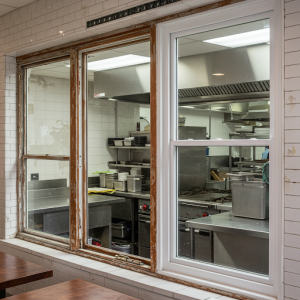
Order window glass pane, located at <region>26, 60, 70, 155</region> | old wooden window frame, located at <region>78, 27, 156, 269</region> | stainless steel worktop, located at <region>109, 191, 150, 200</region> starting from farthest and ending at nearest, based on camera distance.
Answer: window glass pane, located at <region>26, 60, 70, 155</region> → stainless steel worktop, located at <region>109, 191, 150, 200</region> → old wooden window frame, located at <region>78, 27, 156, 269</region>

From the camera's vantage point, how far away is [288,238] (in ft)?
6.52

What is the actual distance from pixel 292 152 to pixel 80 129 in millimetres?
1975

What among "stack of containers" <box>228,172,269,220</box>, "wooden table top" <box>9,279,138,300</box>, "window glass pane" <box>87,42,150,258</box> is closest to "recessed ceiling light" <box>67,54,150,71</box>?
"window glass pane" <box>87,42,150,258</box>

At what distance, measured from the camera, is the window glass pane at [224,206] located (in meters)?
2.34

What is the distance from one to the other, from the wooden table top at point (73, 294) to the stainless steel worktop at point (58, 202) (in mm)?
1170

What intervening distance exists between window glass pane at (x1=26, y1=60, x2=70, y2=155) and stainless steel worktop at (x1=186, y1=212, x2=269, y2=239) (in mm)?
1521

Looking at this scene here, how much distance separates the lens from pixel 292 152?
1973 mm

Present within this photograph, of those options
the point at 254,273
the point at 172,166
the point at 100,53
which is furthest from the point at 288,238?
the point at 100,53

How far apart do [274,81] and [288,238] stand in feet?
2.88

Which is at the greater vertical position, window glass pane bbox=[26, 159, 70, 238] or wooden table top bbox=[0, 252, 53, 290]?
window glass pane bbox=[26, 159, 70, 238]

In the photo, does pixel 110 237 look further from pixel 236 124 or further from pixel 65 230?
pixel 236 124

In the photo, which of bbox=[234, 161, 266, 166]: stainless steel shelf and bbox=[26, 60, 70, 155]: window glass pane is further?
bbox=[26, 60, 70, 155]: window glass pane

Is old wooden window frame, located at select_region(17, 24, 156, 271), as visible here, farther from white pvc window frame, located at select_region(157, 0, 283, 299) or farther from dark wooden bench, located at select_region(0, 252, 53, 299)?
dark wooden bench, located at select_region(0, 252, 53, 299)

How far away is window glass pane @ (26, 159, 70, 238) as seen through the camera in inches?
142
